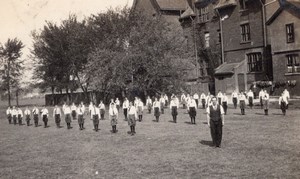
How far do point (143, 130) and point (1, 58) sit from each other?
180 feet

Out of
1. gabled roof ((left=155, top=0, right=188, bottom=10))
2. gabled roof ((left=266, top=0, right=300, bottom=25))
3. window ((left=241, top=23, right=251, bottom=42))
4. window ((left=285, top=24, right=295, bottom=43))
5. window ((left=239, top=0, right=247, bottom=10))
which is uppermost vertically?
gabled roof ((left=155, top=0, right=188, bottom=10))

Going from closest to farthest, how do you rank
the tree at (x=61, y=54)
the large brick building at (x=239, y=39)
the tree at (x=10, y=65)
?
1. the large brick building at (x=239, y=39)
2. the tree at (x=61, y=54)
3. the tree at (x=10, y=65)

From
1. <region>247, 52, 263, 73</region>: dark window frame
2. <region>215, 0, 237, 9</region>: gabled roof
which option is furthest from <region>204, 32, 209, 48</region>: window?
<region>247, 52, 263, 73</region>: dark window frame

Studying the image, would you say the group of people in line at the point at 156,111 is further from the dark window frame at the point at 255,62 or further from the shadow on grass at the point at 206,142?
the dark window frame at the point at 255,62

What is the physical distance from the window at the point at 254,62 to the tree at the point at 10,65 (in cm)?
4306

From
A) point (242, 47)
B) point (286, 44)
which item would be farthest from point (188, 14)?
point (286, 44)

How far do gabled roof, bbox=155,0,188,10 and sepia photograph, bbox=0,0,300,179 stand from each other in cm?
17

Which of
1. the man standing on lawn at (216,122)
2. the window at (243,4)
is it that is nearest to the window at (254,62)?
the window at (243,4)

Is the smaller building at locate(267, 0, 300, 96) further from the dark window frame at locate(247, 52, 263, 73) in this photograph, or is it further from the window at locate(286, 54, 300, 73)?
the dark window frame at locate(247, 52, 263, 73)

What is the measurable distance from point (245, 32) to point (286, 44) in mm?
6971

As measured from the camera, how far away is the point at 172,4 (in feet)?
182

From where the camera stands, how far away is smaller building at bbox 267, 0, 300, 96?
116 ft

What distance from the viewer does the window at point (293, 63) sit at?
117ft

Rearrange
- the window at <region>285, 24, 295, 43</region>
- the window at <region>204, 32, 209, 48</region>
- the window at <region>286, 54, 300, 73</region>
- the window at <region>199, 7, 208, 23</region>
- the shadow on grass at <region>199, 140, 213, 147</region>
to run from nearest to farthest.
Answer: the shadow on grass at <region>199, 140, 213, 147</region>, the window at <region>286, 54, 300, 73</region>, the window at <region>285, 24, 295, 43</region>, the window at <region>199, 7, 208, 23</region>, the window at <region>204, 32, 209, 48</region>
